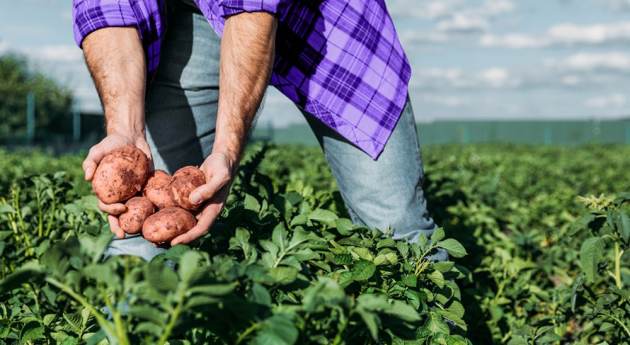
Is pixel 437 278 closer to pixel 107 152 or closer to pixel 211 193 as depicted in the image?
pixel 211 193

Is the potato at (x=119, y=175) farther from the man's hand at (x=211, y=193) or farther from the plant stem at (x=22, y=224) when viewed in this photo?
the plant stem at (x=22, y=224)

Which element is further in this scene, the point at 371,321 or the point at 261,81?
the point at 261,81

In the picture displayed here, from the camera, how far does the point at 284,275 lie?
126 cm

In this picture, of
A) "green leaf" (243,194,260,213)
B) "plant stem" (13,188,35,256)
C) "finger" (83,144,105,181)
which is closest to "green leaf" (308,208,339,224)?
"green leaf" (243,194,260,213)

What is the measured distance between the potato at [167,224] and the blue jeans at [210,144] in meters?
0.91

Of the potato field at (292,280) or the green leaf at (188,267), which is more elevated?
the green leaf at (188,267)

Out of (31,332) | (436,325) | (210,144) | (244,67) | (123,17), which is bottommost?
(31,332)

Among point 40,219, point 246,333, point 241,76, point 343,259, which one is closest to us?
point 246,333

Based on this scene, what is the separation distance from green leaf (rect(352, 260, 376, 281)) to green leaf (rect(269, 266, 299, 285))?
1.22ft

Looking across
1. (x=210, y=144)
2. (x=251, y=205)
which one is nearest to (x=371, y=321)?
(x=251, y=205)

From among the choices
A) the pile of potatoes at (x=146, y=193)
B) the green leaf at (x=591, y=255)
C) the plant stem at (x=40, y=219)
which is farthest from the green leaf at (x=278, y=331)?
the plant stem at (x=40, y=219)

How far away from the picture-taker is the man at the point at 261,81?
6.44ft

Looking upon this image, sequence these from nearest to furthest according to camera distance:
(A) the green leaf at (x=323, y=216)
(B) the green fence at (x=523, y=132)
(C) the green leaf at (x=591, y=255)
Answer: (A) the green leaf at (x=323, y=216)
(C) the green leaf at (x=591, y=255)
(B) the green fence at (x=523, y=132)

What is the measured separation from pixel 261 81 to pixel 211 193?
0.52m
